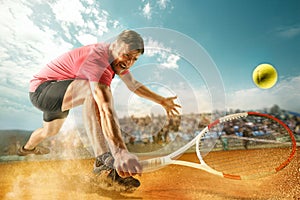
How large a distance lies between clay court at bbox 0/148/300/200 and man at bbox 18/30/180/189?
461 millimetres

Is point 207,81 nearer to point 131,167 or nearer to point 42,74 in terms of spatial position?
point 131,167

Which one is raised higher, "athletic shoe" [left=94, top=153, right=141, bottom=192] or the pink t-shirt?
the pink t-shirt

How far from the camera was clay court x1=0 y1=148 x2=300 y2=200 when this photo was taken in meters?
2.05

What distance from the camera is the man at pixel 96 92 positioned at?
1.60 metres

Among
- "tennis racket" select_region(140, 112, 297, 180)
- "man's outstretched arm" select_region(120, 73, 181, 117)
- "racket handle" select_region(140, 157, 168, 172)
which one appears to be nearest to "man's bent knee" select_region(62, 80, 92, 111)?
"man's outstretched arm" select_region(120, 73, 181, 117)

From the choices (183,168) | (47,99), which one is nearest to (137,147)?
(183,168)

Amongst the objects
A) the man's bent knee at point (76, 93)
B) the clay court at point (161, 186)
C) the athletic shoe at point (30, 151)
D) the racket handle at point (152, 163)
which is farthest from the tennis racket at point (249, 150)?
the athletic shoe at point (30, 151)

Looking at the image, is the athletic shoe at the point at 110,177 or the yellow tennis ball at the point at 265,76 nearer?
the athletic shoe at the point at 110,177

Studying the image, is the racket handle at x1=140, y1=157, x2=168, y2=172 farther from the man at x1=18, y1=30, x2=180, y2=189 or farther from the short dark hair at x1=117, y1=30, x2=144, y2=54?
the short dark hair at x1=117, y1=30, x2=144, y2=54

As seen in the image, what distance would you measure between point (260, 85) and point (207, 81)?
1.27m

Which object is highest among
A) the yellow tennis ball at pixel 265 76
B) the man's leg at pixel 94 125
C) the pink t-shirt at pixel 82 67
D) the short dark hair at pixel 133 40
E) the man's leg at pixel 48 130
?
the yellow tennis ball at pixel 265 76

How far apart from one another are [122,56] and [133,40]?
0.14m

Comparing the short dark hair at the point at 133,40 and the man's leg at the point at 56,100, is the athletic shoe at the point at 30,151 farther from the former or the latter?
the short dark hair at the point at 133,40

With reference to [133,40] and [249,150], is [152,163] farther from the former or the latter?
[249,150]
